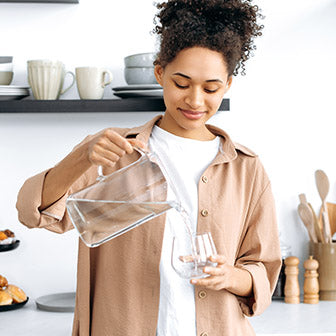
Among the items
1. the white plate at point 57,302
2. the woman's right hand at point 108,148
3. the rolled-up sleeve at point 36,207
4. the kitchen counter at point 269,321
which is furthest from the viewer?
the white plate at point 57,302

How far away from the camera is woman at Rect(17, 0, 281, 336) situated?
1.08 metres

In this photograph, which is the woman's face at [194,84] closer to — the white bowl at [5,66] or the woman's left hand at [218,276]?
the woman's left hand at [218,276]

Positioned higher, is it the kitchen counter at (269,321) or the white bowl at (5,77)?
the white bowl at (5,77)

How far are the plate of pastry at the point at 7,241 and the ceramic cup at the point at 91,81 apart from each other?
48 cm

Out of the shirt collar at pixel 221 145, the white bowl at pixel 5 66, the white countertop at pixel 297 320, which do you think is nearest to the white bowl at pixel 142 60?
the white bowl at pixel 5 66

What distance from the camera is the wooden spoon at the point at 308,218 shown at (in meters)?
1.99

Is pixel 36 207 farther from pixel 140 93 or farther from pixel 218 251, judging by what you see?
pixel 140 93

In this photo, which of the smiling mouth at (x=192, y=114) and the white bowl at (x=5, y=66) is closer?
the smiling mouth at (x=192, y=114)

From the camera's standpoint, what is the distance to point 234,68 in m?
1.17

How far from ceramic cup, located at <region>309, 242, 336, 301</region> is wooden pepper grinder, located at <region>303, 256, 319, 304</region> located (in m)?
0.03

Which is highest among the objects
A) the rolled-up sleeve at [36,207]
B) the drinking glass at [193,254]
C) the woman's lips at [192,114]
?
the woman's lips at [192,114]

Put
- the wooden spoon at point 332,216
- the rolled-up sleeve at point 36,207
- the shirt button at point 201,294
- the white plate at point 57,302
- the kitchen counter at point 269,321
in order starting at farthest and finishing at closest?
the wooden spoon at point 332,216, the white plate at point 57,302, the kitchen counter at point 269,321, the shirt button at point 201,294, the rolled-up sleeve at point 36,207

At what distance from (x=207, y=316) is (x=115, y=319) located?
6.8 inches

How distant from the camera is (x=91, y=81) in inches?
72.6
